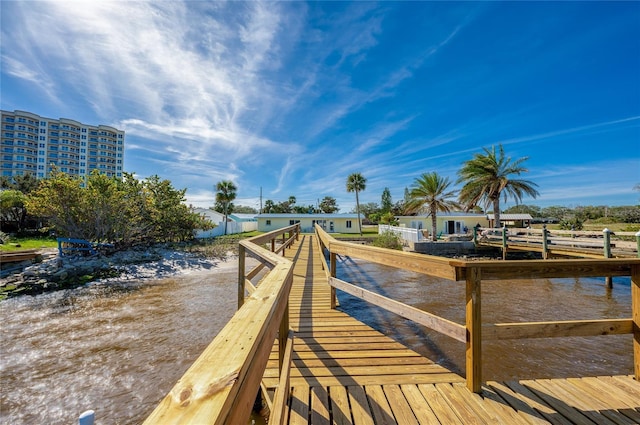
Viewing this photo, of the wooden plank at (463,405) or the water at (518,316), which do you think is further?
the water at (518,316)

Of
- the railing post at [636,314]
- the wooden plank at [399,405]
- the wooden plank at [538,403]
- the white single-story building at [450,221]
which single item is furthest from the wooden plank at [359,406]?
the white single-story building at [450,221]

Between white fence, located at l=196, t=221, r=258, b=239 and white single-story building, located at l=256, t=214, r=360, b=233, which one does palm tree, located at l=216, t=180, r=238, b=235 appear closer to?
white fence, located at l=196, t=221, r=258, b=239

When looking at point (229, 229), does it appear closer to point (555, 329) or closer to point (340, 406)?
point (340, 406)

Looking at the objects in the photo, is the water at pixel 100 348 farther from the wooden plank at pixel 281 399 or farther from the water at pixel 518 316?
the water at pixel 518 316

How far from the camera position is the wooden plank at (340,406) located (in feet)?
6.26

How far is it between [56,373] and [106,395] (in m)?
1.28

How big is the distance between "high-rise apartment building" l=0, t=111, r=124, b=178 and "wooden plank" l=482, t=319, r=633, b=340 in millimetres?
73020

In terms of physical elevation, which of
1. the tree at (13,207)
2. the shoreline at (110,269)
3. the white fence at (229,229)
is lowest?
the shoreline at (110,269)

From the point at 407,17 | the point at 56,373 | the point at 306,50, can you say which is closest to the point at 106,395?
the point at 56,373

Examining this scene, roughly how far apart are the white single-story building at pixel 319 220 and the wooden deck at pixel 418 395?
33352mm

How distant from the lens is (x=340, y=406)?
206 centimetres

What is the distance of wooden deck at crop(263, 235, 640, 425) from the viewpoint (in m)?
1.92

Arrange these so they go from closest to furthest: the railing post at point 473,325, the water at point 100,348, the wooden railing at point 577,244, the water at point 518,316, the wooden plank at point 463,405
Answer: the wooden plank at point 463,405, the railing post at point 473,325, the water at point 100,348, the water at point 518,316, the wooden railing at point 577,244

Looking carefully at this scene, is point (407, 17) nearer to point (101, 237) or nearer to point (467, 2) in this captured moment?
point (467, 2)
